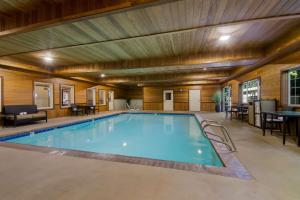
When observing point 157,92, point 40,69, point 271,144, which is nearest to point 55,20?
point 271,144

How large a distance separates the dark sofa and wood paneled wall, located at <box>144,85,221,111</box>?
8.97 m

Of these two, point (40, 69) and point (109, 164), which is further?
point (40, 69)

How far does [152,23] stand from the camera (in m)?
3.02

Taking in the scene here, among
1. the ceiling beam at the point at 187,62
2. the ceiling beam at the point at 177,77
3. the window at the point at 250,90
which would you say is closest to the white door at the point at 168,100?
the ceiling beam at the point at 177,77

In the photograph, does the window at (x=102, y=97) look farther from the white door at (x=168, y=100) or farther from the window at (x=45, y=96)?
the white door at (x=168, y=100)

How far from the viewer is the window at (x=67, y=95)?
9.02m

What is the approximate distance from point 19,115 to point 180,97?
1086 cm

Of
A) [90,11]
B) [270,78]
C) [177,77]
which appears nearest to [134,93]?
[177,77]

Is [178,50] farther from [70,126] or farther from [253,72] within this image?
[70,126]

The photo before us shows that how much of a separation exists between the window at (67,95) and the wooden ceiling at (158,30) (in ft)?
10.4

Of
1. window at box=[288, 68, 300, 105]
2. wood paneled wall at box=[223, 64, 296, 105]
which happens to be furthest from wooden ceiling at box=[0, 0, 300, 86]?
window at box=[288, 68, 300, 105]

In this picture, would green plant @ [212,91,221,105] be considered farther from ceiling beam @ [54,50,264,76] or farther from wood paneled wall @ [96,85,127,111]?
wood paneled wall @ [96,85,127,111]

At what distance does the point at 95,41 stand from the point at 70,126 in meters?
4.36

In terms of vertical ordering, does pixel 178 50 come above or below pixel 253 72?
above
